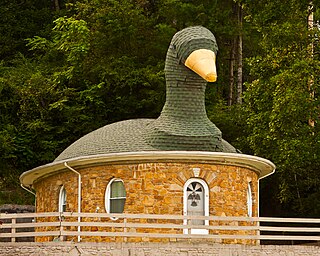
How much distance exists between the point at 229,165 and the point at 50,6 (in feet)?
103

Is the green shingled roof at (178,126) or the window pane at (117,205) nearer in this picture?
the window pane at (117,205)

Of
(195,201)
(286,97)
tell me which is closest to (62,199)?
(195,201)

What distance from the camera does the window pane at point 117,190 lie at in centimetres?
2478

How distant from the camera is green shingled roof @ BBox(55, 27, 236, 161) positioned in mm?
25172

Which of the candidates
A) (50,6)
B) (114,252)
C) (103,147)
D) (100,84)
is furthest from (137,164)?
(50,6)

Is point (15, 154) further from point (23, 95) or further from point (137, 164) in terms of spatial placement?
point (137, 164)

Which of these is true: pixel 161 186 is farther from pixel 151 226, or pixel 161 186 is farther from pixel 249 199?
pixel 249 199

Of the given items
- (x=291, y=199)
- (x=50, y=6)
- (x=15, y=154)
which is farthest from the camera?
(x=50, y=6)

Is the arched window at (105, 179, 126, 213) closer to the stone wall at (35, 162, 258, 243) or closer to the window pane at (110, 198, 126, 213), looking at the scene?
the window pane at (110, 198, 126, 213)

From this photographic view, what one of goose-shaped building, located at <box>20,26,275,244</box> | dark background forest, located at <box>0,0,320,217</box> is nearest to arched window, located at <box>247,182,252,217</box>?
goose-shaped building, located at <box>20,26,275,244</box>

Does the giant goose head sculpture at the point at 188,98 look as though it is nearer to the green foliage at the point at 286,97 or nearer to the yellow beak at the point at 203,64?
the yellow beak at the point at 203,64

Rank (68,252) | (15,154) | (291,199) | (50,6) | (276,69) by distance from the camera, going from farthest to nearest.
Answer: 1. (50,6)
2. (15,154)
3. (291,199)
4. (276,69)
5. (68,252)

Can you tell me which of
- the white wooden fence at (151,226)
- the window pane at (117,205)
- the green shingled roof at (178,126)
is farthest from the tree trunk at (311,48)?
the window pane at (117,205)

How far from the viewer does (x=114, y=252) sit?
21.4 meters
